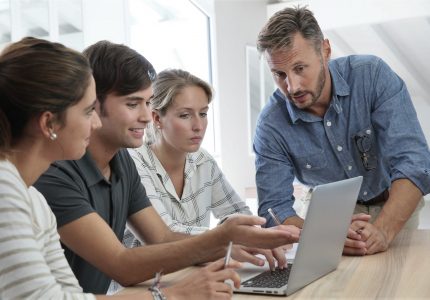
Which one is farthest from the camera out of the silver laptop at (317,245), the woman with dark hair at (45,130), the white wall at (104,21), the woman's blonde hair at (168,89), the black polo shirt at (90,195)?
the white wall at (104,21)

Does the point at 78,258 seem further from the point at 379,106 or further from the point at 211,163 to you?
the point at 379,106

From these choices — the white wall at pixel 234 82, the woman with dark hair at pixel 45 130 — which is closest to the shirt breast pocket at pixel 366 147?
the woman with dark hair at pixel 45 130

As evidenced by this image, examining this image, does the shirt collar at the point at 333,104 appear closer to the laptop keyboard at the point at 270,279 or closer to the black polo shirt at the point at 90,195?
the black polo shirt at the point at 90,195

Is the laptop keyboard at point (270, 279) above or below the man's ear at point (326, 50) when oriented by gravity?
below

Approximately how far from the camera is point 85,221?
1.38 m

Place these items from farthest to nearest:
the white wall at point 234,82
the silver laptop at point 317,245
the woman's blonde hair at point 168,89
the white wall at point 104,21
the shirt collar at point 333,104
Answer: the white wall at point 234,82 < the white wall at point 104,21 < the woman's blonde hair at point 168,89 < the shirt collar at point 333,104 < the silver laptop at point 317,245

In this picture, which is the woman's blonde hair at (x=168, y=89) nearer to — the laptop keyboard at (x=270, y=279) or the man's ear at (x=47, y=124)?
the laptop keyboard at (x=270, y=279)

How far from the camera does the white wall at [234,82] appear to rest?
5.82 meters

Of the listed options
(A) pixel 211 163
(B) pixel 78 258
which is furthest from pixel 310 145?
(B) pixel 78 258

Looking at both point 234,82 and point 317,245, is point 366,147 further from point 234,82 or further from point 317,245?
point 234,82

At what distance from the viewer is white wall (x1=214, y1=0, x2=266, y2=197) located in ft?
19.1

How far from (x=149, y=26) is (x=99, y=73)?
11.5ft

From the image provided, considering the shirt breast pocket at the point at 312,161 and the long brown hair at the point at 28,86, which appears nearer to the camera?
the long brown hair at the point at 28,86

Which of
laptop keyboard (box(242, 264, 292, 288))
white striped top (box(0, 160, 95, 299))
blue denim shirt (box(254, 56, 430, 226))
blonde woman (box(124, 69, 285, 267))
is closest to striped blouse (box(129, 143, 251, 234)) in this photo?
blonde woman (box(124, 69, 285, 267))
